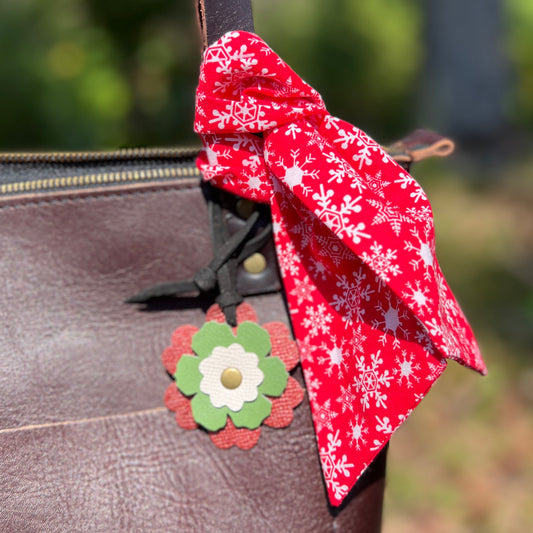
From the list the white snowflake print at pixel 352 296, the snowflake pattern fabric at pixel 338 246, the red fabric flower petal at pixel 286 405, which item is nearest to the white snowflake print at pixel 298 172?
the snowflake pattern fabric at pixel 338 246

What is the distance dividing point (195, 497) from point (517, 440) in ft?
4.00

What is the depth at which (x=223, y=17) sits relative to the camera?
23.5 inches

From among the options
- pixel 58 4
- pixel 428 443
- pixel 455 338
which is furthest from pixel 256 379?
pixel 58 4

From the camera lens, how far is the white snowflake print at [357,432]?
600 mm

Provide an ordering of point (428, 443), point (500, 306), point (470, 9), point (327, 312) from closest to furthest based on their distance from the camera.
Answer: point (327, 312), point (428, 443), point (500, 306), point (470, 9)

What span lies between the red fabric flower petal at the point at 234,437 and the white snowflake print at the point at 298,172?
25 cm

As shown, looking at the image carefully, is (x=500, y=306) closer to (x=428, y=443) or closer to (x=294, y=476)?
(x=428, y=443)

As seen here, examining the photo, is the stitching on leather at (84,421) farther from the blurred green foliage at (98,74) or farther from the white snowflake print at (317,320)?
the blurred green foliage at (98,74)

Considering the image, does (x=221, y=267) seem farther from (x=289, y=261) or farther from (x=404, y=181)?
(x=404, y=181)

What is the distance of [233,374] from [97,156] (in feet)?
0.87

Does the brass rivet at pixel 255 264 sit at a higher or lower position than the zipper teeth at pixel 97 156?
lower

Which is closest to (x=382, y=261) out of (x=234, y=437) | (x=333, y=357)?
(x=333, y=357)

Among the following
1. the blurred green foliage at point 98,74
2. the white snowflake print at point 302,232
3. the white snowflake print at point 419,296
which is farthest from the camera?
the blurred green foliage at point 98,74

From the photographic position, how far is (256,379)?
0.65 meters
